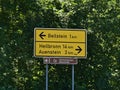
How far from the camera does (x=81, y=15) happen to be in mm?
14031

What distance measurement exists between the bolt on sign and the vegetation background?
8.18 feet

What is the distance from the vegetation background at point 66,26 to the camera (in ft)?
44.3

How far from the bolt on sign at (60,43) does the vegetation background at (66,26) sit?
2494 millimetres

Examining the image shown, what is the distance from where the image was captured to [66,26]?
45.6ft

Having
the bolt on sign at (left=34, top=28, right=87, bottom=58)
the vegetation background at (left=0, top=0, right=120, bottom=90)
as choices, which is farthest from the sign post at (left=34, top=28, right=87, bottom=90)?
the vegetation background at (left=0, top=0, right=120, bottom=90)

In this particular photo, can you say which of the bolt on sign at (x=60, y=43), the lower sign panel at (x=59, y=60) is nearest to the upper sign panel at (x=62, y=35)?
the bolt on sign at (x=60, y=43)

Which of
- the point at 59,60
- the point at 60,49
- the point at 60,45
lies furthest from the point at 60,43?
the point at 59,60

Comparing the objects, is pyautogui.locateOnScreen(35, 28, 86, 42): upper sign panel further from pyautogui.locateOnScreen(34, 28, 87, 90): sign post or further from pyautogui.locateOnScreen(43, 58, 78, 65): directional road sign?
pyautogui.locateOnScreen(43, 58, 78, 65): directional road sign

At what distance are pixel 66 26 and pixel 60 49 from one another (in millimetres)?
2999

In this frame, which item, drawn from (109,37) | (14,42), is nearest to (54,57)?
(14,42)

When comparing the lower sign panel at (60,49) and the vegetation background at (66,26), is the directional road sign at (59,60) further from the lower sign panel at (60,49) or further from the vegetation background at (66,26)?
the vegetation background at (66,26)

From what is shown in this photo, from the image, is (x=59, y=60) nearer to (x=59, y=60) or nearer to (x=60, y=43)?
(x=59, y=60)

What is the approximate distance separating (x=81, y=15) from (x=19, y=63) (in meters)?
2.66

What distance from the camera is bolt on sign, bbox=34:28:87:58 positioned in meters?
10.9
